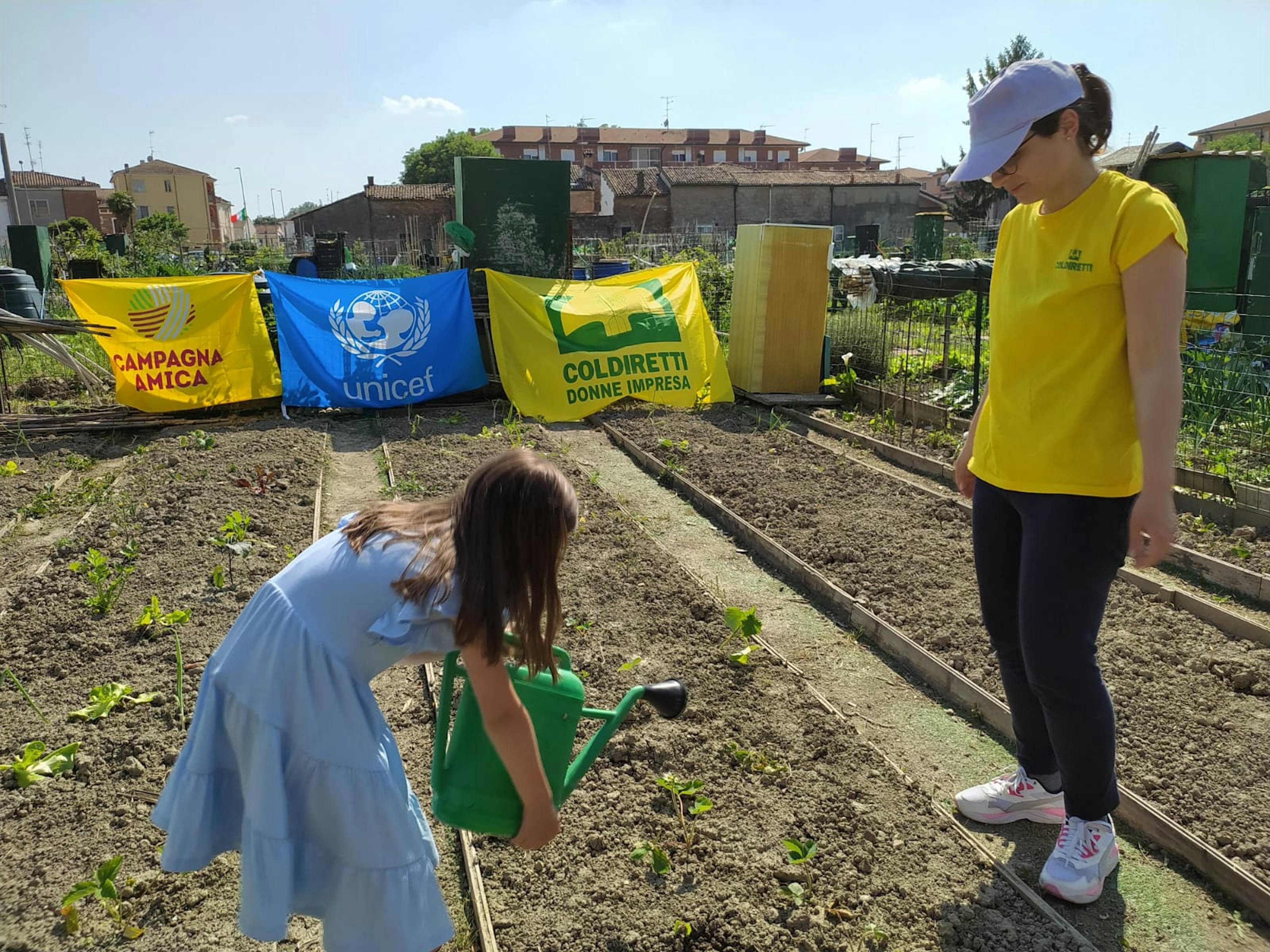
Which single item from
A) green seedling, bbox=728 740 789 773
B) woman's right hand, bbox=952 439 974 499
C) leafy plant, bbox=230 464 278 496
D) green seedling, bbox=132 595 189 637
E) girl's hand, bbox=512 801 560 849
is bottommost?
green seedling, bbox=728 740 789 773

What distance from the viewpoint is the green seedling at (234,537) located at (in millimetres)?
5230

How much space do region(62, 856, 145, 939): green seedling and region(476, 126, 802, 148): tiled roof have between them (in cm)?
9778

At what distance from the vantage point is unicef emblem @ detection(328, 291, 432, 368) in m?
9.77

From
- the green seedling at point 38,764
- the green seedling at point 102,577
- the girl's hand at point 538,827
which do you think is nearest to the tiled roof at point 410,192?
the green seedling at point 102,577

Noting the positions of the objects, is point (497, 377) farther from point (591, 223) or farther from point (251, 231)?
point (251, 231)

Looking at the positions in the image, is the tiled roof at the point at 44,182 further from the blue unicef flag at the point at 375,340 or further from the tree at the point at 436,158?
the blue unicef flag at the point at 375,340

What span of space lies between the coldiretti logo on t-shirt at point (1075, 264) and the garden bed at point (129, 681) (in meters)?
2.73

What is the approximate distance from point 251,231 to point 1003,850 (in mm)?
88199

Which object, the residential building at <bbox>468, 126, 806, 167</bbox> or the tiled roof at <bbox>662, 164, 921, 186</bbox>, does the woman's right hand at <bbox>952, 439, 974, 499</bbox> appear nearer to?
the tiled roof at <bbox>662, 164, 921, 186</bbox>

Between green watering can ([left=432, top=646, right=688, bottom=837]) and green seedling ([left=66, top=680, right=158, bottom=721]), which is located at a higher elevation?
green watering can ([left=432, top=646, right=688, bottom=837])

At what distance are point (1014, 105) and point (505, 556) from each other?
1551 mm

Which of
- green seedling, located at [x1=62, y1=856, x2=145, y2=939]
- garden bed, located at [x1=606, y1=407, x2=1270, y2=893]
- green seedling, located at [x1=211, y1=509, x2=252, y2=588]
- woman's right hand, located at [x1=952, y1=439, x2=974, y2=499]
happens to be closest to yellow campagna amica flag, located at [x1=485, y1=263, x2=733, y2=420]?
garden bed, located at [x1=606, y1=407, x2=1270, y2=893]

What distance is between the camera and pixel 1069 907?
99.5 inches

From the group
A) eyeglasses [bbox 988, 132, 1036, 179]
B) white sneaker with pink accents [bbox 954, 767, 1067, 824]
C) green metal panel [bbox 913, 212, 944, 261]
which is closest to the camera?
eyeglasses [bbox 988, 132, 1036, 179]
